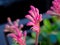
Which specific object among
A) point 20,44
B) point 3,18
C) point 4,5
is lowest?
point 20,44

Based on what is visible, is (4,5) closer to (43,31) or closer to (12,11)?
(12,11)

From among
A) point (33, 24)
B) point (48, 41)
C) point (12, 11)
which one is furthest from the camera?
point (12, 11)

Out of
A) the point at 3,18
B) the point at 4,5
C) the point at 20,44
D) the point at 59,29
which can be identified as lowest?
the point at 20,44

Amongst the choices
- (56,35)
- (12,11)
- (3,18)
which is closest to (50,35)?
(56,35)

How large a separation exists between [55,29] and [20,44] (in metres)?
0.29

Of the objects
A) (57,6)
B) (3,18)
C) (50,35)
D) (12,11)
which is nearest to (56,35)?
(50,35)

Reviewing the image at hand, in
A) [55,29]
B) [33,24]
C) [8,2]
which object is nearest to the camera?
[33,24]

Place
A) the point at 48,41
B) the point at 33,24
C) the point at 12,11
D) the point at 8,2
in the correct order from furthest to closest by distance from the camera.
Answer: the point at 8,2 < the point at 12,11 < the point at 48,41 < the point at 33,24

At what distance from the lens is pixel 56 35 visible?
2.51 ft

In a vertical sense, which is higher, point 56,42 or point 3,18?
point 3,18

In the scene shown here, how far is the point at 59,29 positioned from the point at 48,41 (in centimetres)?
10

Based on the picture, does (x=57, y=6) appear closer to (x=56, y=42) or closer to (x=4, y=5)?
(x=56, y=42)

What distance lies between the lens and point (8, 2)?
6.67 feet

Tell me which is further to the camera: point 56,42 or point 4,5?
point 4,5
